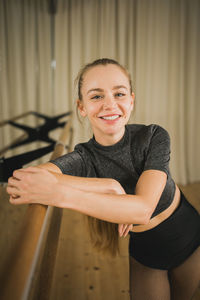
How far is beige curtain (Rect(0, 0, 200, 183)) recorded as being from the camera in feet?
1.87

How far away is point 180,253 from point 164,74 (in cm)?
47

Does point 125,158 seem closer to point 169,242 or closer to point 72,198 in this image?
point 72,198

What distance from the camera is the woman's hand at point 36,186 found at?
280mm

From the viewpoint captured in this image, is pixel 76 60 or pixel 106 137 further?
pixel 76 60

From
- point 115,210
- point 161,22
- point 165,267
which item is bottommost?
point 165,267

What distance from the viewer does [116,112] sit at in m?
0.32

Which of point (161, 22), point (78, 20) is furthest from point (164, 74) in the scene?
point (78, 20)

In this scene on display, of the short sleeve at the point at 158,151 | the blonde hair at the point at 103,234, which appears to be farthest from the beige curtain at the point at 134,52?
the blonde hair at the point at 103,234

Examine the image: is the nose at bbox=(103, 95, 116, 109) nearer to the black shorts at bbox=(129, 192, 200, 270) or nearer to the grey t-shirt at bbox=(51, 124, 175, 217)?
the grey t-shirt at bbox=(51, 124, 175, 217)

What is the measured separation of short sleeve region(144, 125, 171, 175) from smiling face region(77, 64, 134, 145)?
0.24 ft

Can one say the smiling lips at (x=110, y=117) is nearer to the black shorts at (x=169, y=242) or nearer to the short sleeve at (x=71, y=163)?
the short sleeve at (x=71, y=163)

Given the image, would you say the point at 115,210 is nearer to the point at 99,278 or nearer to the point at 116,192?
the point at 116,192

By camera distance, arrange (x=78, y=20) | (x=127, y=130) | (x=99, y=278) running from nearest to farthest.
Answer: (x=127, y=130) < (x=78, y=20) < (x=99, y=278)

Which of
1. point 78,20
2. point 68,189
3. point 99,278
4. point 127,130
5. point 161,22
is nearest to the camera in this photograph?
point 68,189
